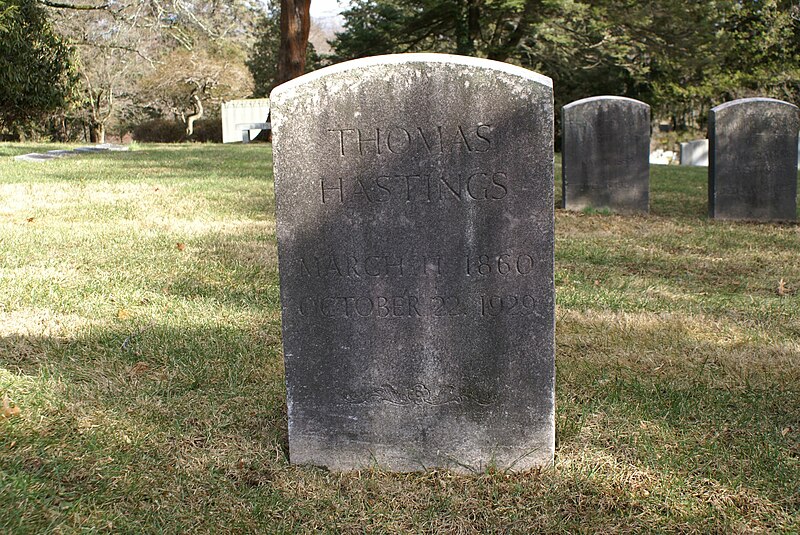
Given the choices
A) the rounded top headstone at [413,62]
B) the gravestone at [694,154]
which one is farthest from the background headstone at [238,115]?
the rounded top headstone at [413,62]

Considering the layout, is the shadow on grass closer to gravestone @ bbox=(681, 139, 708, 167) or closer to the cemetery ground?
the cemetery ground

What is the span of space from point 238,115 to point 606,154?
2528 cm

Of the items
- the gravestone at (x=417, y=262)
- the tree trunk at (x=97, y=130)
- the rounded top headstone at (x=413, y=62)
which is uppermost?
the tree trunk at (x=97, y=130)

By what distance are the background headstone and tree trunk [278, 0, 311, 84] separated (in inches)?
442

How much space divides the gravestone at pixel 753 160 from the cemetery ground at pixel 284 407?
9.54ft

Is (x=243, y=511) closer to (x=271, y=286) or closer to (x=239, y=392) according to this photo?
(x=239, y=392)

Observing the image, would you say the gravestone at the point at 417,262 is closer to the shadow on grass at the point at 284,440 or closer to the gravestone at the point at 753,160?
the shadow on grass at the point at 284,440

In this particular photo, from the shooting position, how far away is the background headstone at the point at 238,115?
3309 cm

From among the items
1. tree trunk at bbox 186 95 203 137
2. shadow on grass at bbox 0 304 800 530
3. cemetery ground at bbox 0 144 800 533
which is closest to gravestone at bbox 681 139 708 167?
cemetery ground at bbox 0 144 800 533

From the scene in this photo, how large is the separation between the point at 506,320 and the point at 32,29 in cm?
1381

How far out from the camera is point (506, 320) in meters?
3.29

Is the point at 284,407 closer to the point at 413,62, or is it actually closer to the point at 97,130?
the point at 413,62

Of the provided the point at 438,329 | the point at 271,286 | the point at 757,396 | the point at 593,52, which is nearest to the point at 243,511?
the point at 438,329

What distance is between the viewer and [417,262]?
10.8ft
